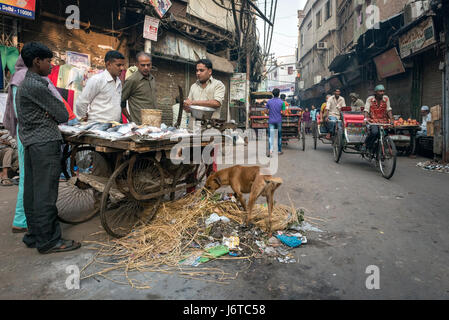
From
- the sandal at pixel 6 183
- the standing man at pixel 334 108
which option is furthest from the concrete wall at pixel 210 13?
the sandal at pixel 6 183

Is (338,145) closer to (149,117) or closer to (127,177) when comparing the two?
(149,117)

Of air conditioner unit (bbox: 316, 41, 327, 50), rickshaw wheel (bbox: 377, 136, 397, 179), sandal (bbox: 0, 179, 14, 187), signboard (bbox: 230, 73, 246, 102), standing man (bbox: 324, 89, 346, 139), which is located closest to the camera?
sandal (bbox: 0, 179, 14, 187)

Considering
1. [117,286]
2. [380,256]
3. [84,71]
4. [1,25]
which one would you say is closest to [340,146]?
[380,256]

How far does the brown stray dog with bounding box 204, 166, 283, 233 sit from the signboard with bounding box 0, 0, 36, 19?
6.33m

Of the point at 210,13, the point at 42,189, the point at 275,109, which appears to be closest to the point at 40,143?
the point at 42,189

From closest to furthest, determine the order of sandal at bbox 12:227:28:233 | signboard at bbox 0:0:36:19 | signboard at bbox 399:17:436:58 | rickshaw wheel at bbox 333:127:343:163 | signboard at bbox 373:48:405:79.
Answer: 1. sandal at bbox 12:227:28:233
2. signboard at bbox 0:0:36:19
3. rickshaw wheel at bbox 333:127:343:163
4. signboard at bbox 399:17:436:58
5. signboard at bbox 373:48:405:79

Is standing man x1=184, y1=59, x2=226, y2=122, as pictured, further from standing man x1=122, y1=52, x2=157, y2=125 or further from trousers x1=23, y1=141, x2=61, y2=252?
trousers x1=23, y1=141, x2=61, y2=252

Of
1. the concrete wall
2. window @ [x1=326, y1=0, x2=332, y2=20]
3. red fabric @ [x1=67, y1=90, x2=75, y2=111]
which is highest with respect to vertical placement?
window @ [x1=326, y1=0, x2=332, y2=20]

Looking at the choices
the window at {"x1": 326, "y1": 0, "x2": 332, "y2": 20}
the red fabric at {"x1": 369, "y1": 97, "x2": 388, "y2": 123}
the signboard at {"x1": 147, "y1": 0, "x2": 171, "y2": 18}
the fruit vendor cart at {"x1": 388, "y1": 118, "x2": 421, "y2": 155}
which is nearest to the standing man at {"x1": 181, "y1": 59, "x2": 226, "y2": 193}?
the red fabric at {"x1": 369, "y1": 97, "x2": 388, "y2": 123}

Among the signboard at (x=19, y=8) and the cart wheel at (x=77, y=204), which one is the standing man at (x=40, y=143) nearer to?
the cart wheel at (x=77, y=204)

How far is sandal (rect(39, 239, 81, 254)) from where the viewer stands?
2931 mm

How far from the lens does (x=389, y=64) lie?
13242mm

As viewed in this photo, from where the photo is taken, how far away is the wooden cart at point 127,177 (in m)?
3.08

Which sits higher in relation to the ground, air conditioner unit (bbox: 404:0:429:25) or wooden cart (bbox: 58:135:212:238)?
air conditioner unit (bbox: 404:0:429:25)
